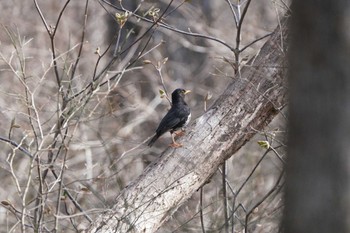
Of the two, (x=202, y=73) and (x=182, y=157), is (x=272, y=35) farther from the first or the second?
(x=202, y=73)

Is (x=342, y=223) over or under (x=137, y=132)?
under

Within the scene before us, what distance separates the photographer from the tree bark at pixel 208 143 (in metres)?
6.95

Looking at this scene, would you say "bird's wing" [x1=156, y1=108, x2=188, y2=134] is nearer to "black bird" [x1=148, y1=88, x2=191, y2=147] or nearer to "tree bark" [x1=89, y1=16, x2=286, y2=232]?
"black bird" [x1=148, y1=88, x2=191, y2=147]

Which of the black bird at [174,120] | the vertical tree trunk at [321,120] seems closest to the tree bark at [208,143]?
the black bird at [174,120]

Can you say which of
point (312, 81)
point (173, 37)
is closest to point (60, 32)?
point (173, 37)

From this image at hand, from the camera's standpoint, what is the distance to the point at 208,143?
7.27 metres

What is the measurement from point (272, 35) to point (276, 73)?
0.35 metres

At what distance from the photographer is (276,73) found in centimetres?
740

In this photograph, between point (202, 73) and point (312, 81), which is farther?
point (202, 73)

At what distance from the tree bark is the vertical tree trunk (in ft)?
11.8

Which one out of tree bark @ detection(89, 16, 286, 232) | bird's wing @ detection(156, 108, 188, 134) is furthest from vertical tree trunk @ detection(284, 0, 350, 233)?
bird's wing @ detection(156, 108, 188, 134)

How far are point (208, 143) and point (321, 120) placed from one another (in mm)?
4107

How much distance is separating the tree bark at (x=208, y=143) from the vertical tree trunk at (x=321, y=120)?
359cm

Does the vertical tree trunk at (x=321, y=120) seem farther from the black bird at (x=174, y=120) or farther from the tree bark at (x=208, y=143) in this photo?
the black bird at (x=174, y=120)
